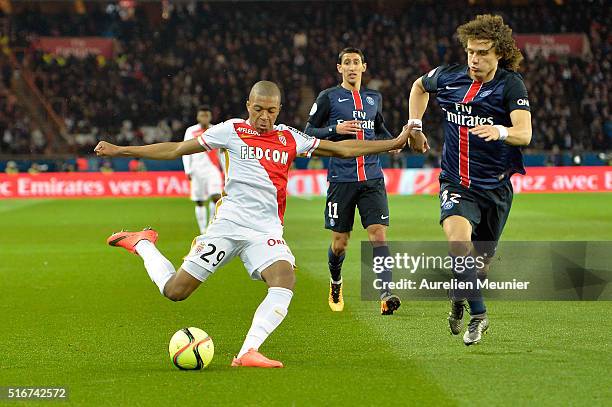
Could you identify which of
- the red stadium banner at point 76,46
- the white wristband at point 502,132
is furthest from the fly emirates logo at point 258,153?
the red stadium banner at point 76,46

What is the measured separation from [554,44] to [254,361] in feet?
124

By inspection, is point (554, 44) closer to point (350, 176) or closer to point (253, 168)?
point (350, 176)

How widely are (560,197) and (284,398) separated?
81.4ft

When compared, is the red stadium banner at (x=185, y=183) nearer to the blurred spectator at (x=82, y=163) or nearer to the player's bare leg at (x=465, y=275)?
the blurred spectator at (x=82, y=163)

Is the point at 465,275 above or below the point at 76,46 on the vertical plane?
above

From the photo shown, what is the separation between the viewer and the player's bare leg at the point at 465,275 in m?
8.06

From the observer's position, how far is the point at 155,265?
802 cm

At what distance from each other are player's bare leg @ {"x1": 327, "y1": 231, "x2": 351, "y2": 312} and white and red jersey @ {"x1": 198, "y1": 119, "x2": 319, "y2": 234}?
9.35ft

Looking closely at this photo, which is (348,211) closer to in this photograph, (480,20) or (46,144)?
(480,20)

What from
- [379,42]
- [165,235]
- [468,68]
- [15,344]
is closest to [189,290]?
[15,344]

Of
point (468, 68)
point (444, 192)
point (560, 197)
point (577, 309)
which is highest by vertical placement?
Result: point (468, 68)

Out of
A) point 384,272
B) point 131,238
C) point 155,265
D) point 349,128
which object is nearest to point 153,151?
point 155,265

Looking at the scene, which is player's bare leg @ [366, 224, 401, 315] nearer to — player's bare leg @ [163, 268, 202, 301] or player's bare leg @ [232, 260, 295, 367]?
player's bare leg @ [232, 260, 295, 367]

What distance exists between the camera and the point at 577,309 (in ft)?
33.2
